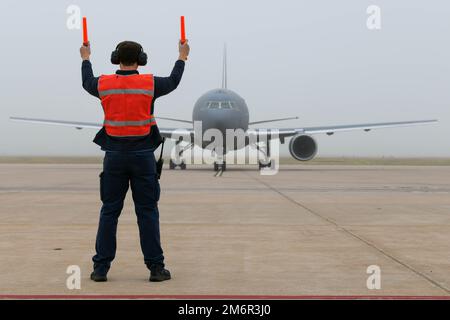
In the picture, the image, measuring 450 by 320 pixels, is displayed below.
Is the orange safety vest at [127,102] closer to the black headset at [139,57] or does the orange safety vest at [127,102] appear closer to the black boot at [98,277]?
the black headset at [139,57]

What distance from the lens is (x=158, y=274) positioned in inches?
187

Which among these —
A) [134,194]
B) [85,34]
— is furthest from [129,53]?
[134,194]

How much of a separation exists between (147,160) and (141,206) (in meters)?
0.37

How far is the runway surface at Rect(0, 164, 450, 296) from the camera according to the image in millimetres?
4508

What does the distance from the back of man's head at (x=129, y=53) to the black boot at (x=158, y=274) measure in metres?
1.61

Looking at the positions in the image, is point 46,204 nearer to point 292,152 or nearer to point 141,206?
point 141,206

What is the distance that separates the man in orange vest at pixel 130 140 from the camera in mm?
4934

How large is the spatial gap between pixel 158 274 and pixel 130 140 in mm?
1057

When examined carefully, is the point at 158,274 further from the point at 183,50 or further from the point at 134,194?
the point at 183,50

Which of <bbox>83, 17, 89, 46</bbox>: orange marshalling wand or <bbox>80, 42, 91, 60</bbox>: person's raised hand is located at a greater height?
<bbox>83, 17, 89, 46</bbox>: orange marshalling wand

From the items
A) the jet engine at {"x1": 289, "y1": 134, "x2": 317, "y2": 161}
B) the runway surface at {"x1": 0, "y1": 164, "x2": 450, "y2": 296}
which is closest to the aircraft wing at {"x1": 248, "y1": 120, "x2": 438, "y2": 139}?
the jet engine at {"x1": 289, "y1": 134, "x2": 317, "y2": 161}

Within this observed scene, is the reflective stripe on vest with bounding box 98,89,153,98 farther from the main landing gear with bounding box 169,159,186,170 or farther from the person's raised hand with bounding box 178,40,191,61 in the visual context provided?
the main landing gear with bounding box 169,159,186,170

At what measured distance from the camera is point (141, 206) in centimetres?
502
